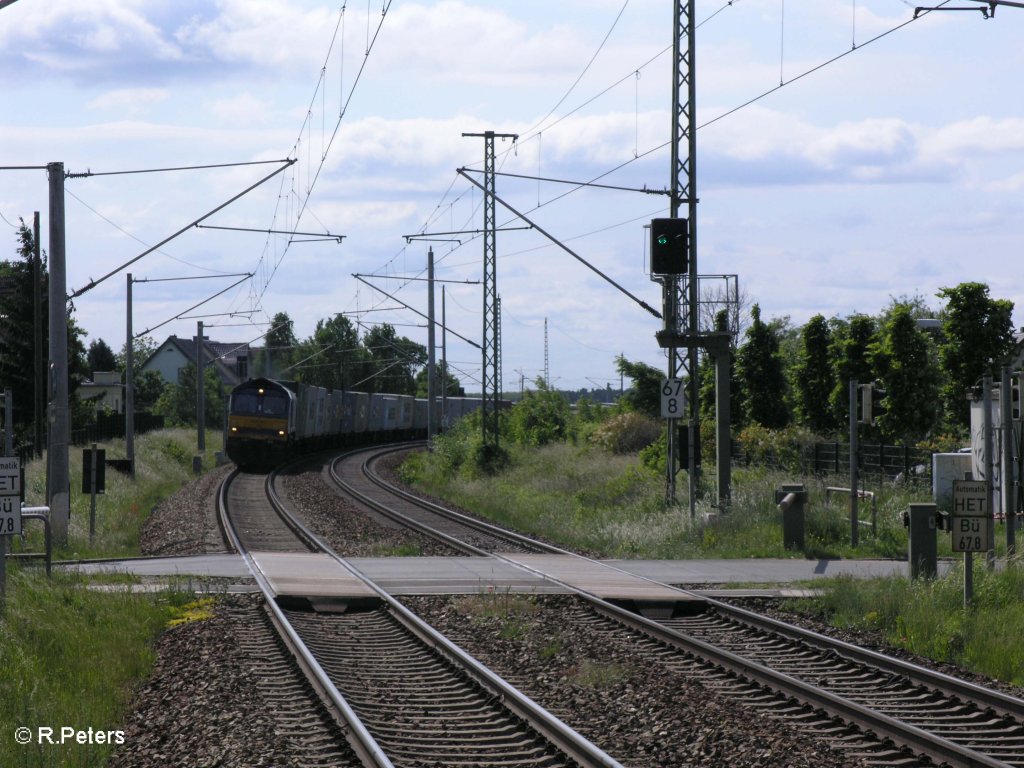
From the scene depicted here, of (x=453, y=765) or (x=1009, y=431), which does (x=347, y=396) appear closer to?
(x=1009, y=431)

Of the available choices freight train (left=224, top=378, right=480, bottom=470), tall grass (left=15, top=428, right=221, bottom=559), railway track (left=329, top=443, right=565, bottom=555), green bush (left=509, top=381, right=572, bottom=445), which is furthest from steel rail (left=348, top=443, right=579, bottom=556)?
green bush (left=509, top=381, right=572, bottom=445)

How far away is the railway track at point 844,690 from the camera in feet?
27.0

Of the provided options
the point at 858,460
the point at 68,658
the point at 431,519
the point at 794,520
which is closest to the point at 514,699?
the point at 68,658

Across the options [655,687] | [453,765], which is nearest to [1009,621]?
[655,687]

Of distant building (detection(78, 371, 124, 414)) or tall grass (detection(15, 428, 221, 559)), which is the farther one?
distant building (detection(78, 371, 124, 414))

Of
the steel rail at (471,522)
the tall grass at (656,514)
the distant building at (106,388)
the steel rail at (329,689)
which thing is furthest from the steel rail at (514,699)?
the distant building at (106,388)

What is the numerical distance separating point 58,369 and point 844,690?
14.7 m

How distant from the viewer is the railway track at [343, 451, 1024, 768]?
27.0 ft

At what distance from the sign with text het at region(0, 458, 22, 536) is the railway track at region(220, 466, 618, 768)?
108 inches

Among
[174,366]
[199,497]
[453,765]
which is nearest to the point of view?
[453,765]

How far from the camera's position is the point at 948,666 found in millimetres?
11250

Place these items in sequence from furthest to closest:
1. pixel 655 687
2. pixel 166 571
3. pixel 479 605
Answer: pixel 166 571 → pixel 479 605 → pixel 655 687

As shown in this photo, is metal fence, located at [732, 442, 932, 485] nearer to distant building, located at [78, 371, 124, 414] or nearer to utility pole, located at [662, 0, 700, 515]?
utility pole, located at [662, 0, 700, 515]

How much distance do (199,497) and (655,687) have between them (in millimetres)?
25475
